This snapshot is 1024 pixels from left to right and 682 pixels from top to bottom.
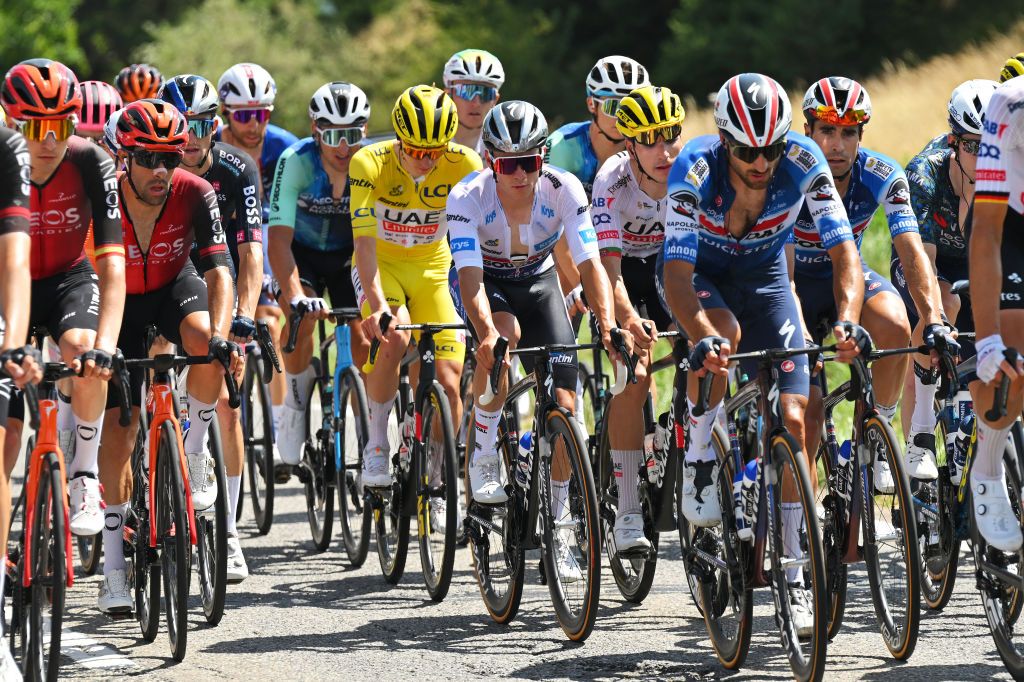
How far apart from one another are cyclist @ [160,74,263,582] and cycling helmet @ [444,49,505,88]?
6.23ft

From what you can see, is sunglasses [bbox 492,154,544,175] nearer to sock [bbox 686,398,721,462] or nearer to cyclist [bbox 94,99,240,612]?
cyclist [bbox 94,99,240,612]

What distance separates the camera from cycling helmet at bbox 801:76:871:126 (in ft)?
25.9

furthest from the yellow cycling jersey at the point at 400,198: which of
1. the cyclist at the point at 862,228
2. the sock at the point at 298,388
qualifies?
the cyclist at the point at 862,228

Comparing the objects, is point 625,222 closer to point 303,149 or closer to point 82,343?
point 303,149

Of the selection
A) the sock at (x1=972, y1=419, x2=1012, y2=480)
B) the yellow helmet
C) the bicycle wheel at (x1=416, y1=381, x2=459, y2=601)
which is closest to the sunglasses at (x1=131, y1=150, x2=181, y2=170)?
the yellow helmet

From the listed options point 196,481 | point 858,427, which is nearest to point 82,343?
point 196,481

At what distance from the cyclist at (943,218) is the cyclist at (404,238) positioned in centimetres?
224

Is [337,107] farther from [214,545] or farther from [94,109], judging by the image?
[214,545]

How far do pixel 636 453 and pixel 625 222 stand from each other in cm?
154

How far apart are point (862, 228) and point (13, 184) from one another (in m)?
4.25

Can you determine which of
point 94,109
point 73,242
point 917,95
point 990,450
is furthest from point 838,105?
point 917,95

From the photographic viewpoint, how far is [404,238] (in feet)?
29.0

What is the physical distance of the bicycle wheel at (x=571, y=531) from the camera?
6734 millimetres

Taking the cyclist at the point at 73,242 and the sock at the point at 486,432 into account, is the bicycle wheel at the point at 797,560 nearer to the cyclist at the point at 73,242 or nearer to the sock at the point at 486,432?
the sock at the point at 486,432
